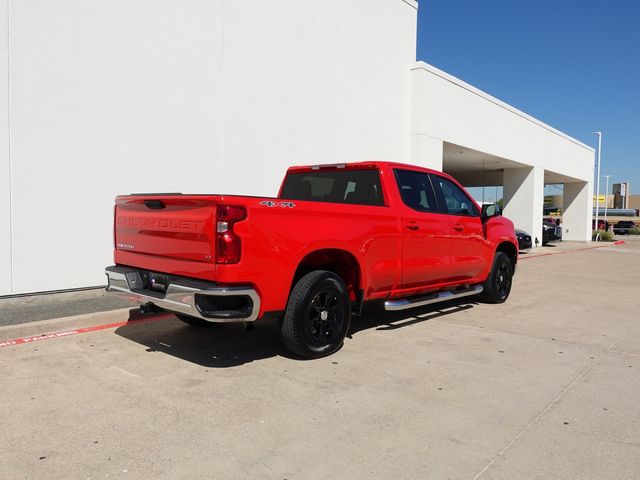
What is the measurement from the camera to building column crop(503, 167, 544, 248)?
22.4 metres

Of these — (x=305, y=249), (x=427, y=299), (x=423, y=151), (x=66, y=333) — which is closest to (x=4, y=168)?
(x=66, y=333)

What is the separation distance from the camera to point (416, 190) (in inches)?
251

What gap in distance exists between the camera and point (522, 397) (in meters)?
4.04

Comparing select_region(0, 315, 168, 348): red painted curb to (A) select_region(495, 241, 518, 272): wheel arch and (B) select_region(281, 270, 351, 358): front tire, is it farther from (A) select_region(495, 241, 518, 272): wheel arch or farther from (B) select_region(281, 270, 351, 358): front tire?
(A) select_region(495, 241, 518, 272): wheel arch

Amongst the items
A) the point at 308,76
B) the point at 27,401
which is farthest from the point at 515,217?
the point at 27,401

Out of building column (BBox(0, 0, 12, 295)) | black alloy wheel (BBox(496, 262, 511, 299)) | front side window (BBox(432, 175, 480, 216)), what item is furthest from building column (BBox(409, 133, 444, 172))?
building column (BBox(0, 0, 12, 295))

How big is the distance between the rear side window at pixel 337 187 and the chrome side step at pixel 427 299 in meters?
1.15

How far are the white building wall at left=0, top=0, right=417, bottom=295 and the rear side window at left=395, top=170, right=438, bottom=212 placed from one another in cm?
430

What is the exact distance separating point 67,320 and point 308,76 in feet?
24.2

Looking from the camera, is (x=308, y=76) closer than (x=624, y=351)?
No

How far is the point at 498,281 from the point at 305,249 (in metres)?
4.57

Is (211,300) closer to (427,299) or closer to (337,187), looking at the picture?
(337,187)

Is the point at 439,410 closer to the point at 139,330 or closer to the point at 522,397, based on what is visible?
the point at 522,397

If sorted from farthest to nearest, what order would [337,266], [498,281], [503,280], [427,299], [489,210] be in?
1. [503,280]
2. [498,281]
3. [489,210]
4. [427,299]
5. [337,266]
